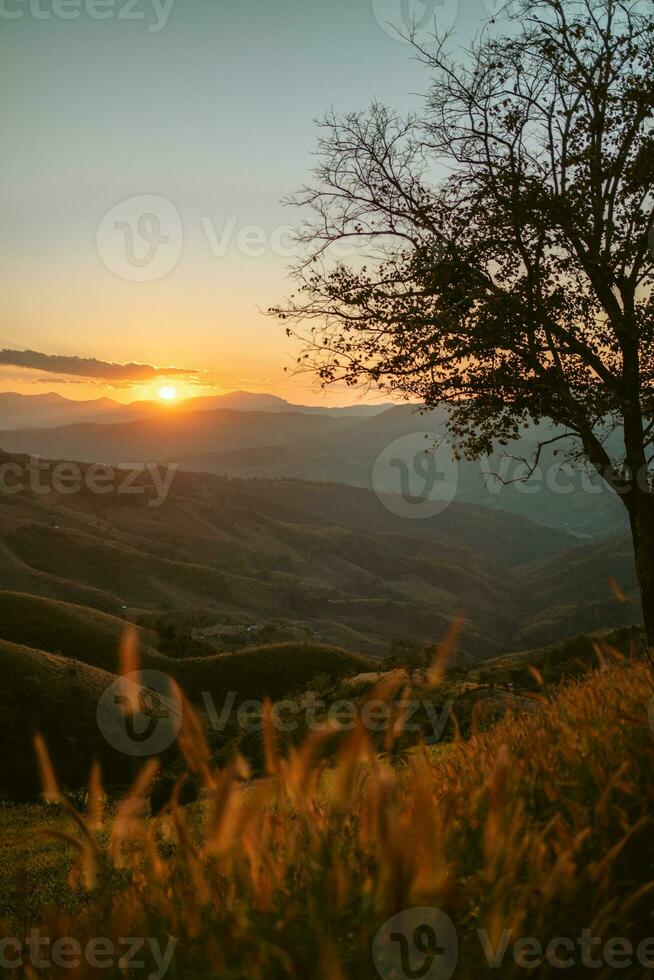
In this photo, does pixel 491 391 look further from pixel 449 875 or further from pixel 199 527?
pixel 199 527

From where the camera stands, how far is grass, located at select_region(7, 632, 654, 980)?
6.47ft

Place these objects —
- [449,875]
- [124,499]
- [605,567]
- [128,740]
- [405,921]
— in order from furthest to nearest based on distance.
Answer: [605,567], [124,499], [128,740], [449,875], [405,921]

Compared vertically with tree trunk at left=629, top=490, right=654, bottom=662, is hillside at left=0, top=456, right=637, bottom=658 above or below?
below

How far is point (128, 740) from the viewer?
22891mm

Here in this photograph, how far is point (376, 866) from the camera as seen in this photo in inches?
97.5

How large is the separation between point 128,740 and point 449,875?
2257 centimetres

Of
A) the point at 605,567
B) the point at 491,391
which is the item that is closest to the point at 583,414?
the point at 491,391

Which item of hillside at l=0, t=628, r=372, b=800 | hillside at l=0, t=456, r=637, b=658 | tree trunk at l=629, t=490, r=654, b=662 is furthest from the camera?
hillside at l=0, t=456, r=637, b=658

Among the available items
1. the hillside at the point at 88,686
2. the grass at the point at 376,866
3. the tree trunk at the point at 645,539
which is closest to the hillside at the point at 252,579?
the hillside at the point at 88,686

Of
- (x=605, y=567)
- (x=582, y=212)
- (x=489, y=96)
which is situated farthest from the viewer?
(x=605, y=567)

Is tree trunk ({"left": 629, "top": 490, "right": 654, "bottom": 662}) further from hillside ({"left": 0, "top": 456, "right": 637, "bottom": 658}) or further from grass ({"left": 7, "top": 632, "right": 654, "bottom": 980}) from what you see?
hillside ({"left": 0, "top": 456, "right": 637, "bottom": 658})

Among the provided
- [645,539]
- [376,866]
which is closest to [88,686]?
[645,539]

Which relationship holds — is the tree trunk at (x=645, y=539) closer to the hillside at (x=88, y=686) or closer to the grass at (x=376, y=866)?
the grass at (x=376, y=866)

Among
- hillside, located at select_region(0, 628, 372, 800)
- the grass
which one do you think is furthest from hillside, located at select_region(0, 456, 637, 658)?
the grass
